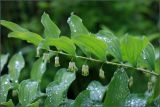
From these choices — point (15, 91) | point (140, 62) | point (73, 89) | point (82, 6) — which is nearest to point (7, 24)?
point (15, 91)

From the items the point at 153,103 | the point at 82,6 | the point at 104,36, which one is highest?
the point at 82,6

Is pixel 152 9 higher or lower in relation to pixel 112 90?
higher

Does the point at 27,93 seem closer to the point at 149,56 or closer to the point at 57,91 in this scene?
the point at 57,91

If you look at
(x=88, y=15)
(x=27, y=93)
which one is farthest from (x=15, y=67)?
(x=88, y=15)

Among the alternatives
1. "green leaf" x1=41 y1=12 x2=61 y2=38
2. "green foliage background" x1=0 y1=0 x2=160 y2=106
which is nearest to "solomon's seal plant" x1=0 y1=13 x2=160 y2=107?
"green leaf" x1=41 y1=12 x2=61 y2=38

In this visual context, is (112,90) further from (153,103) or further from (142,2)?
(142,2)

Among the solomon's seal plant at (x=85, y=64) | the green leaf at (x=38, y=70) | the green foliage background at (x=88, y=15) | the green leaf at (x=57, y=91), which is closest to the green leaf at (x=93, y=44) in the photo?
the solomon's seal plant at (x=85, y=64)
